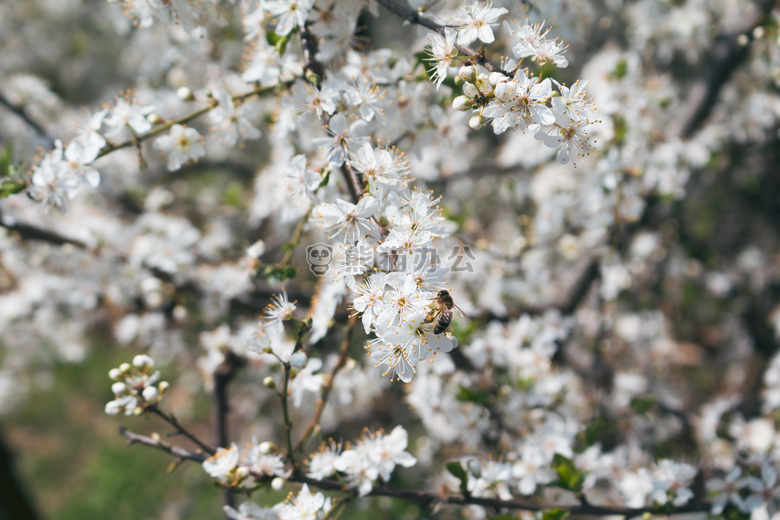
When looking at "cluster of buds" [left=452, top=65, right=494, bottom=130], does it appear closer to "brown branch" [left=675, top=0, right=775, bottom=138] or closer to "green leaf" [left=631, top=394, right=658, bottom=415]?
"green leaf" [left=631, top=394, right=658, bottom=415]

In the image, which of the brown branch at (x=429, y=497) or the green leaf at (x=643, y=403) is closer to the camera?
the brown branch at (x=429, y=497)

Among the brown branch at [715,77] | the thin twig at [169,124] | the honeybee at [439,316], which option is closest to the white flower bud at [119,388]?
the thin twig at [169,124]

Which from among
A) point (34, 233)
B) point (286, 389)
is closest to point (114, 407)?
point (286, 389)

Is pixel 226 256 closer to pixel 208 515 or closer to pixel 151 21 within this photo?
pixel 151 21

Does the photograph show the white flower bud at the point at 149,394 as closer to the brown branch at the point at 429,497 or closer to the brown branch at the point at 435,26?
the brown branch at the point at 429,497

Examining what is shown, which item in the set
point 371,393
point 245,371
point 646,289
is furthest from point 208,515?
point 646,289

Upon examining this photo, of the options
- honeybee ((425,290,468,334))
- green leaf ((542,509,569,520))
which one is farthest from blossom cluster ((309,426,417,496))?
honeybee ((425,290,468,334))
